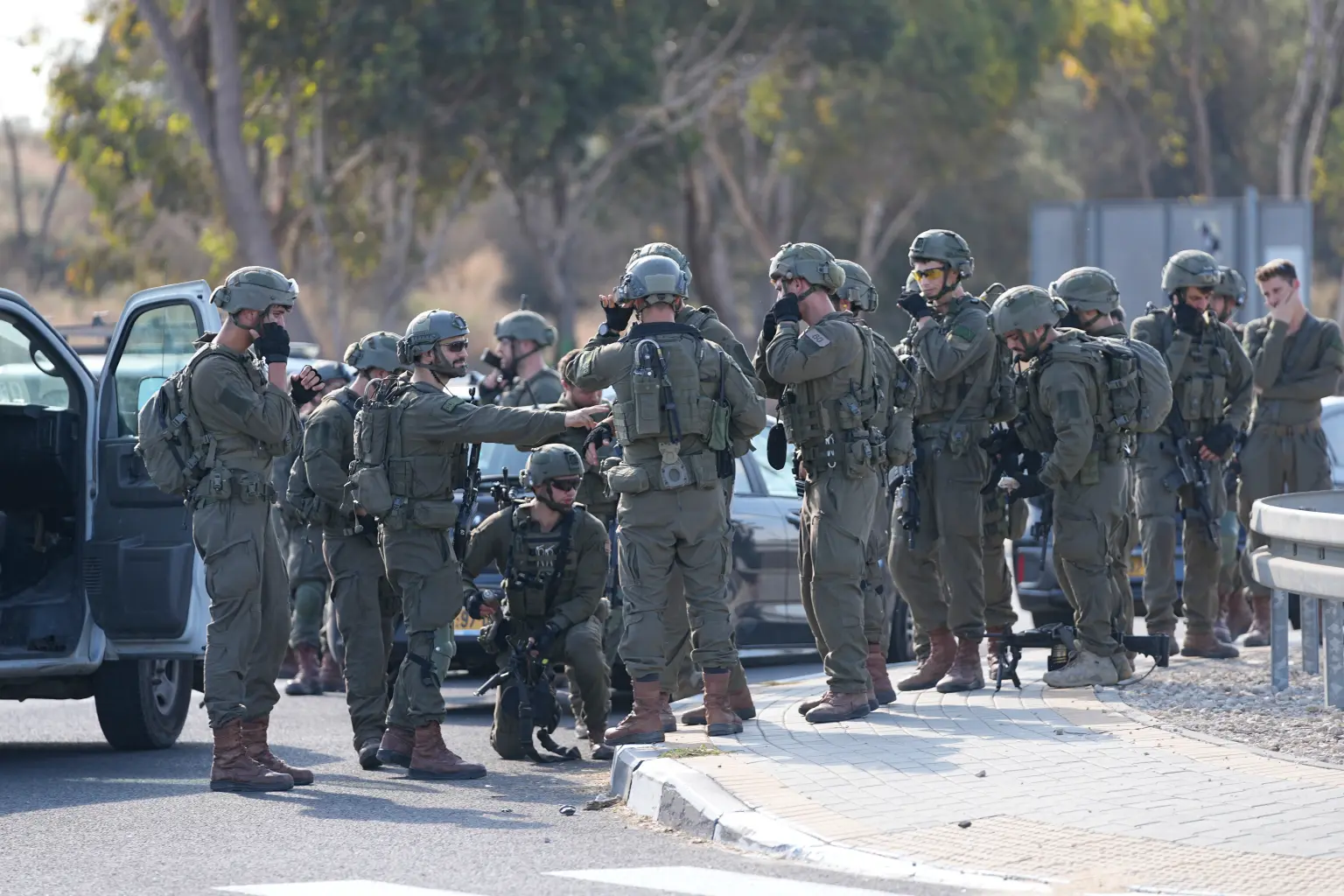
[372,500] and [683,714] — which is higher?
[372,500]

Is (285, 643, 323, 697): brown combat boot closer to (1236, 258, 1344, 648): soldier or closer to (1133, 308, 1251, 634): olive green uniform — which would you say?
(1133, 308, 1251, 634): olive green uniform

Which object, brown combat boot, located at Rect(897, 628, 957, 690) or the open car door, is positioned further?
brown combat boot, located at Rect(897, 628, 957, 690)

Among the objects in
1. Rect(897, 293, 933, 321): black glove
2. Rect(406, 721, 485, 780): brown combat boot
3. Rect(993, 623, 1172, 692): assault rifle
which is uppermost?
Rect(897, 293, 933, 321): black glove

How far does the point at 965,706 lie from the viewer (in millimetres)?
10391

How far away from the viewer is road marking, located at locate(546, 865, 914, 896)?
22.5 feet

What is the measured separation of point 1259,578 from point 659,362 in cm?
317

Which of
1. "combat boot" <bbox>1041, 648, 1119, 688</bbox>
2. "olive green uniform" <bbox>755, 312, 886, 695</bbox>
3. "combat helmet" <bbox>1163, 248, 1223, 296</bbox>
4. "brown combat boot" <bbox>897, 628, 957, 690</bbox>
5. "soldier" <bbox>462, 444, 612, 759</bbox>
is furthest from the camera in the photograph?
"combat helmet" <bbox>1163, 248, 1223, 296</bbox>

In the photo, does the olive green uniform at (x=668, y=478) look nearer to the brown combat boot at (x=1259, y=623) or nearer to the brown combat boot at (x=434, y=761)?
the brown combat boot at (x=434, y=761)

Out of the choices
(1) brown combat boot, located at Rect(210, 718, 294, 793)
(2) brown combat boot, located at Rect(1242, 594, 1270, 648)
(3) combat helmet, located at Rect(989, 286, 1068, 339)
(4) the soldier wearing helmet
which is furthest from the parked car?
(2) brown combat boot, located at Rect(1242, 594, 1270, 648)

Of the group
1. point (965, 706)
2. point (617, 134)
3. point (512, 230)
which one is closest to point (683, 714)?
point (965, 706)

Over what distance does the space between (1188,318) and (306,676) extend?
534 centimetres

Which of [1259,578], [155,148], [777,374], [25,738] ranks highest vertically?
[155,148]

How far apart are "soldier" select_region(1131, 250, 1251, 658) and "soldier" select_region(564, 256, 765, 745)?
130 inches

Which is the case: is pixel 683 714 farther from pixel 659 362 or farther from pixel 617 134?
pixel 617 134
